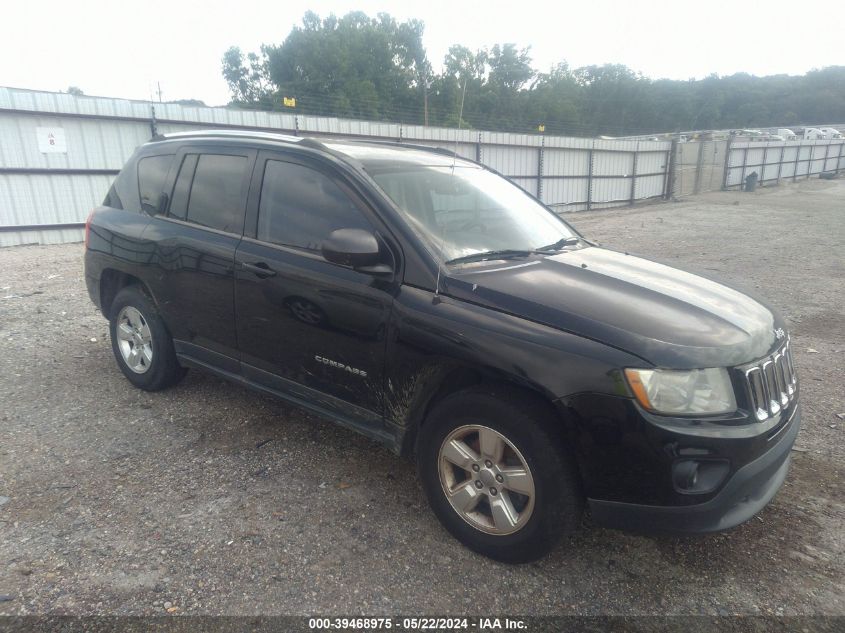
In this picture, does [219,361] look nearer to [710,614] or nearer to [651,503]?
[651,503]

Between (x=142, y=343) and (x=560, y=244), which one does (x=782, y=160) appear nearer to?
(x=560, y=244)

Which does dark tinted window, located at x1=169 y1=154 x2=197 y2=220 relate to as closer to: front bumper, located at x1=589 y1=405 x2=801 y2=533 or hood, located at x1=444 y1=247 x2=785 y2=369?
hood, located at x1=444 y1=247 x2=785 y2=369

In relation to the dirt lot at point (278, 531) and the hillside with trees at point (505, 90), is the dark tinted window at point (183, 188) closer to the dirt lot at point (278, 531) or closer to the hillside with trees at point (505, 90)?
the dirt lot at point (278, 531)

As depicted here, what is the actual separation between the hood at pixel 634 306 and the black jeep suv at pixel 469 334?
0.04ft

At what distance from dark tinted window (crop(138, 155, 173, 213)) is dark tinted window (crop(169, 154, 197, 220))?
0.59 feet

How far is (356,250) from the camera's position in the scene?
2715mm

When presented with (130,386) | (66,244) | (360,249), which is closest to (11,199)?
(66,244)

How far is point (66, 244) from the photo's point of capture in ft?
38.1

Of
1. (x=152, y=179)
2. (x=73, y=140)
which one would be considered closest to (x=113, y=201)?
(x=152, y=179)

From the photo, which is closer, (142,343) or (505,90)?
(142,343)

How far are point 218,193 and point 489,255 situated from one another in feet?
6.01

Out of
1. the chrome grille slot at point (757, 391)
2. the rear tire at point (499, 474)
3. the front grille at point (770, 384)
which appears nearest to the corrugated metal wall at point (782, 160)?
Answer: the front grille at point (770, 384)

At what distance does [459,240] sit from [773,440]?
168cm

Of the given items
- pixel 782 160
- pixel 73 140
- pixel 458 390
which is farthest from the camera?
pixel 782 160
